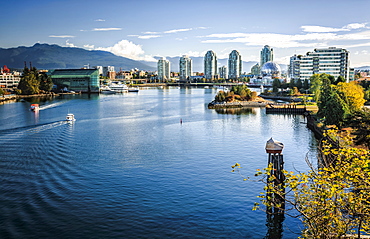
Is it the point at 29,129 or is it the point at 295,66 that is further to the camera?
the point at 295,66

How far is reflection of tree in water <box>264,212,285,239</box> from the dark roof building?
11514cm

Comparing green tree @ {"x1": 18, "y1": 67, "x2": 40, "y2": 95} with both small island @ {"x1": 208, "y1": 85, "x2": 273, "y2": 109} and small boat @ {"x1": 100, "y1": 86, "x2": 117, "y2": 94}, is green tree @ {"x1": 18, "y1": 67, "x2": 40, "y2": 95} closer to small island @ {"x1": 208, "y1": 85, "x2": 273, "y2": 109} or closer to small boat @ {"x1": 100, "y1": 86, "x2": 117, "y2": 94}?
small boat @ {"x1": 100, "y1": 86, "x2": 117, "y2": 94}

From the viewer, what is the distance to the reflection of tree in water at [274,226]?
14.1 metres

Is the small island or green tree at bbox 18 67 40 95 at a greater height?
green tree at bbox 18 67 40 95

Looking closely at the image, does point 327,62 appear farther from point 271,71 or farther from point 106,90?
point 106,90

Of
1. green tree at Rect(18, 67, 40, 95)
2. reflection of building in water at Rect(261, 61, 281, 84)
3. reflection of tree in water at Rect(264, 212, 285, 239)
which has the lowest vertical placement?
reflection of tree in water at Rect(264, 212, 285, 239)

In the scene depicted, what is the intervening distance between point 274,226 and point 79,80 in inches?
4753

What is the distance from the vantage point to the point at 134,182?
19.8 meters

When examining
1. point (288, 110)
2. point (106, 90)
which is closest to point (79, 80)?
point (106, 90)

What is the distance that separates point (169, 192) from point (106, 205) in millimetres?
3317

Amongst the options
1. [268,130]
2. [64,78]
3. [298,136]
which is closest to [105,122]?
[268,130]

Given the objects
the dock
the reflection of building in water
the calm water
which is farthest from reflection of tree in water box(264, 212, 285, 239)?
the reflection of building in water

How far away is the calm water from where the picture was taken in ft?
47.4

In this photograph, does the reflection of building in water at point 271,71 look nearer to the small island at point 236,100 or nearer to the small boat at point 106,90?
the small boat at point 106,90
